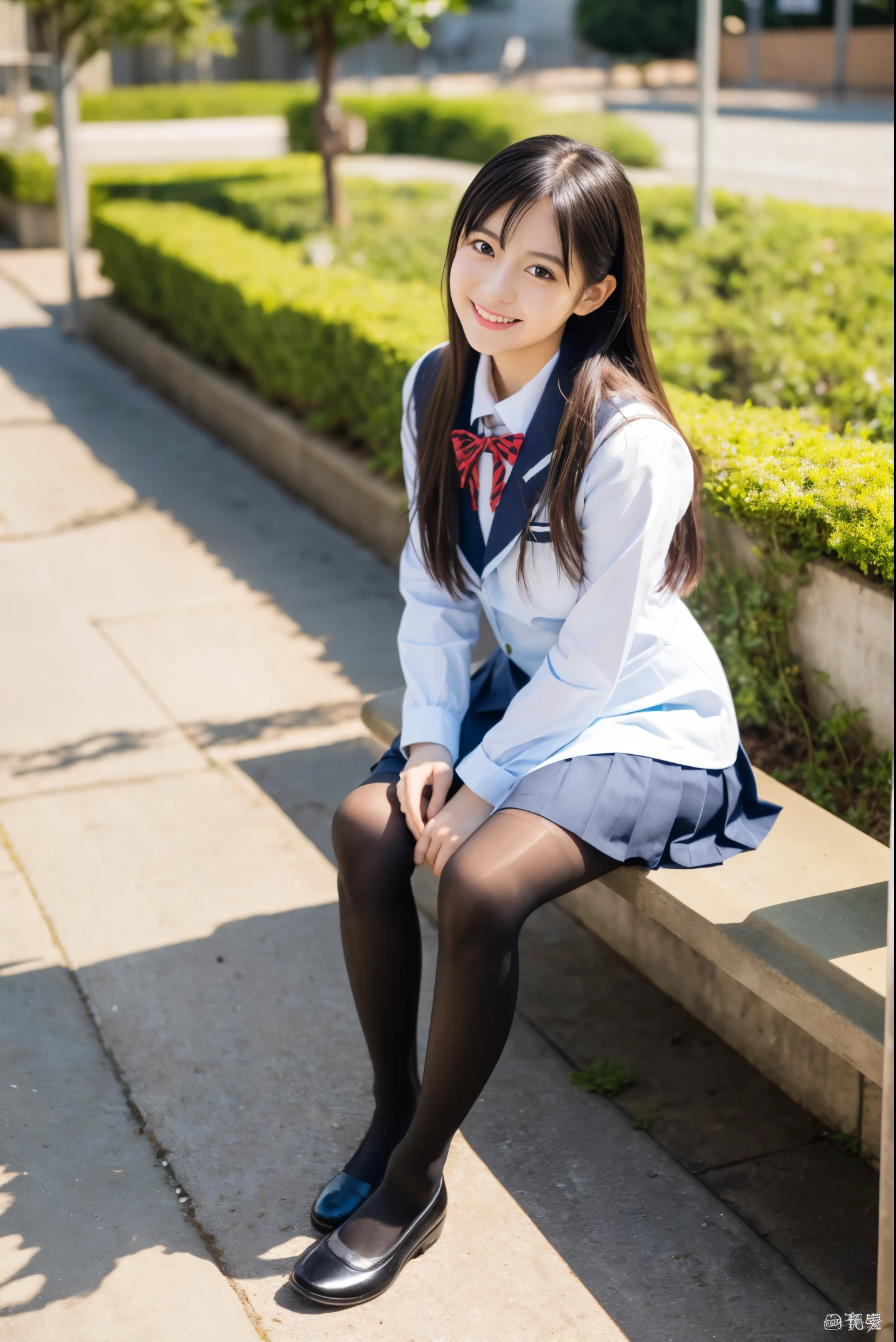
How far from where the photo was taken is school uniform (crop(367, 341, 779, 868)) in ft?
7.85

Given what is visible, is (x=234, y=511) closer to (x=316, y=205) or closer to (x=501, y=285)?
(x=501, y=285)

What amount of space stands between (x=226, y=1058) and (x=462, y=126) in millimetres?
18469

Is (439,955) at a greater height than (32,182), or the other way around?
(32,182)

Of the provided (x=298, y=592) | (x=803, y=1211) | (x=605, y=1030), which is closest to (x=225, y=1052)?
(x=605, y=1030)

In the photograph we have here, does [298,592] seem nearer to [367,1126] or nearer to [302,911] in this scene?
[302,911]

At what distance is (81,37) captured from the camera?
11.7 m

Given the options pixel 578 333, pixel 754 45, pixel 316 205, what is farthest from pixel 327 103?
pixel 754 45

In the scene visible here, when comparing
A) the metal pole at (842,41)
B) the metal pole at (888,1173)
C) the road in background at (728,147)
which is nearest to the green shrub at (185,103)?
the road in background at (728,147)

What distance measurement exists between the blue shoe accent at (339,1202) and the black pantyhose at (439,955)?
9 centimetres

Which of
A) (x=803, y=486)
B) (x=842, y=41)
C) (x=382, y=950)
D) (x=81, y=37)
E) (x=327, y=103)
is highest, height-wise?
(x=842, y=41)

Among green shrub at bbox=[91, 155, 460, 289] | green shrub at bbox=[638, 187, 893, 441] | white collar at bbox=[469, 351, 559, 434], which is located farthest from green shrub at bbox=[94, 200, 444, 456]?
white collar at bbox=[469, 351, 559, 434]

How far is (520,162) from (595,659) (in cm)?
86

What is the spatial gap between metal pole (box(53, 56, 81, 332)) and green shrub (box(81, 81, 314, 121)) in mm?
17070

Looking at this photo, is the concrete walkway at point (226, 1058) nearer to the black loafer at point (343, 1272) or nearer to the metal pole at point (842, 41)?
the black loafer at point (343, 1272)
